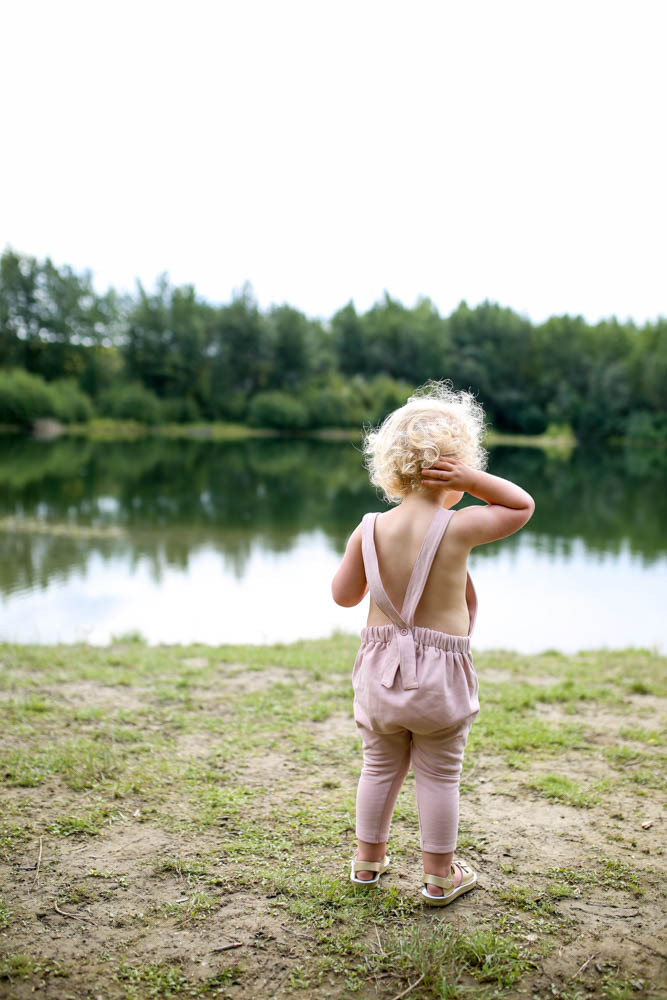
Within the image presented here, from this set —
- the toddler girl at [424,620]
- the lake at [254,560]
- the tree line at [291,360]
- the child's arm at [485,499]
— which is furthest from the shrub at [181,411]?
the child's arm at [485,499]

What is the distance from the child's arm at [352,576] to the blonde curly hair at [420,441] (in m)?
0.23

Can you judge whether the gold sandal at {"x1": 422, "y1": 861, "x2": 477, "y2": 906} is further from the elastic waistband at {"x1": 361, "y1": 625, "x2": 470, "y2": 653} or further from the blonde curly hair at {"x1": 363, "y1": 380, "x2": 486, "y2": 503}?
the blonde curly hair at {"x1": 363, "y1": 380, "x2": 486, "y2": 503}

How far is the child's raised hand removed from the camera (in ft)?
8.34

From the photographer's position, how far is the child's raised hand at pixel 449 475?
254cm

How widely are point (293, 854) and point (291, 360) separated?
6917 centimetres

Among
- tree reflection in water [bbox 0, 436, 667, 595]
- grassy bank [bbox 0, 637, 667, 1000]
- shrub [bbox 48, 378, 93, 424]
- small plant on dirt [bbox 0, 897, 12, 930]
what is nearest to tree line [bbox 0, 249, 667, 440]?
shrub [bbox 48, 378, 93, 424]

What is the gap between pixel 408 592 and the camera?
2.57m

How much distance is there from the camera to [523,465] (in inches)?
1636

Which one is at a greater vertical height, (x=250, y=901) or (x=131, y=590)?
(x=250, y=901)

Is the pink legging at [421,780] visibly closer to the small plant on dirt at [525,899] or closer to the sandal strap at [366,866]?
the sandal strap at [366,866]

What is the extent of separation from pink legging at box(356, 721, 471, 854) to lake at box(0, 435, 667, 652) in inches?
221

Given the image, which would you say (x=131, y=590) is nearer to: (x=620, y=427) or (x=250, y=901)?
(x=250, y=901)

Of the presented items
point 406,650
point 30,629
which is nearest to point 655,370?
point 30,629

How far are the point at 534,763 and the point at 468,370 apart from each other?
7147 centimetres
